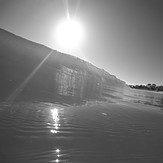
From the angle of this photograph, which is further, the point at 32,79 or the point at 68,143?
the point at 32,79

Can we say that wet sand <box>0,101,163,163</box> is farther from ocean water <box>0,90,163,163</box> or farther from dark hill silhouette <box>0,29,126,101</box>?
dark hill silhouette <box>0,29,126,101</box>

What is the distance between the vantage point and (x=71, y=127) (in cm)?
621

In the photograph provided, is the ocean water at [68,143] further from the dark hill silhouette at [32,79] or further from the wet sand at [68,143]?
the dark hill silhouette at [32,79]

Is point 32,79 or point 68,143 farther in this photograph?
point 32,79

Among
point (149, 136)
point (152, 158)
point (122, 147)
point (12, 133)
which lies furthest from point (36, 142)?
point (149, 136)

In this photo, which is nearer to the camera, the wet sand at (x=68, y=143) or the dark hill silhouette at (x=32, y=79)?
the wet sand at (x=68, y=143)

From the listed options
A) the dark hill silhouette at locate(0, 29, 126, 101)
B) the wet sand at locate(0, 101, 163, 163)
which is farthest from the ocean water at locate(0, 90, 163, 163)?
the dark hill silhouette at locate(0, 29, 126, 101)

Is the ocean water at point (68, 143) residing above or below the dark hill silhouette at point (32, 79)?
below

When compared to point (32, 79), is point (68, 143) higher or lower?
lower

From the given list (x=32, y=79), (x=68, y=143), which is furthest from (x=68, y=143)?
(x=32, y=79)

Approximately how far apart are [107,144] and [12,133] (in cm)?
329

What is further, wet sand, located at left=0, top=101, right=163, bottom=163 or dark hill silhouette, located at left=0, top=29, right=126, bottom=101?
dark hill silhouette, located at left=0, top=29, right=126, bottom=101

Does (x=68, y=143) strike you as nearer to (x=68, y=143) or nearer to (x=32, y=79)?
(x=68, y=143)

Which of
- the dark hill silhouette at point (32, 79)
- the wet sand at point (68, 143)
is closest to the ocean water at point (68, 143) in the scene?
the wet sand at point (68, 143)
